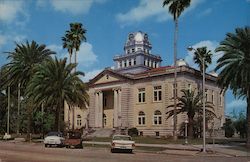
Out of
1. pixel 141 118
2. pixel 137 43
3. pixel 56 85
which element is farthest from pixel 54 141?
pixel 137 43

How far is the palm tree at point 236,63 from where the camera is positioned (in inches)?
1594

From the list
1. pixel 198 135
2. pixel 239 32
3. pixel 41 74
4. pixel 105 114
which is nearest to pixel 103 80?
pixel 105 114

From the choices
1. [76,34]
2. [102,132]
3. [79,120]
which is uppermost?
[76,34]

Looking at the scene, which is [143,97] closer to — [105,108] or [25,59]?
[105,108]

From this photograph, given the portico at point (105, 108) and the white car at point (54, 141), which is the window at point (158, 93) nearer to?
the portico at point (105, 108)

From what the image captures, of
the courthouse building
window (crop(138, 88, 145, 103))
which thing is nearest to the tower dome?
the courthouse building

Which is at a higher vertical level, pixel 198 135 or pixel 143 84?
pixel 143 84

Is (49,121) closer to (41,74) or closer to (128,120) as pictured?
(128,120)

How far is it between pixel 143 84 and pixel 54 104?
22638 millimetres

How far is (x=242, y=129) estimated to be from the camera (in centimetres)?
7819

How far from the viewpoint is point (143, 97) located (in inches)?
2872

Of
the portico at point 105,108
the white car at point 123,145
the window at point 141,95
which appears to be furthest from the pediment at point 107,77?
the white car at point 123,145

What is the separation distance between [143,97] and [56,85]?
24.5m

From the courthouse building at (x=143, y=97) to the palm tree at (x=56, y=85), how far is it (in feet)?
58.3
